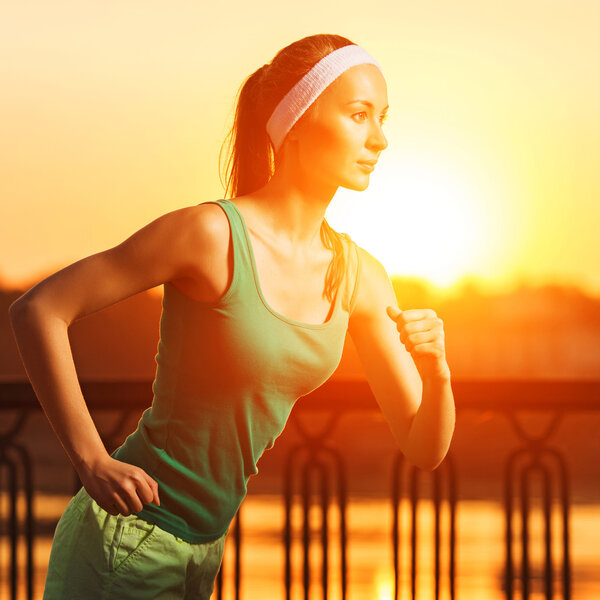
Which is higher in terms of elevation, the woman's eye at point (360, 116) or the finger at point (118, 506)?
the woman's eye at point (360, 116)

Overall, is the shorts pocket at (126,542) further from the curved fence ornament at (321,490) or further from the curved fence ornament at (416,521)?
the curved fence ornament at (416,521)

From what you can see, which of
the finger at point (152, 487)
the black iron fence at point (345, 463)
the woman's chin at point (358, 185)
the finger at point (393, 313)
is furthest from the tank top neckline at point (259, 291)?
the black iron fence at point (345, 463)

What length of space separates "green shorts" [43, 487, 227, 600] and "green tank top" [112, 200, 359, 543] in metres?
0.03

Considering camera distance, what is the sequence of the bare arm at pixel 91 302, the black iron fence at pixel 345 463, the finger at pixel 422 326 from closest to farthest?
the bare arm at pixel 91 302 < the finger at pixel 422 326 < the black iron fence at pixel 345 463

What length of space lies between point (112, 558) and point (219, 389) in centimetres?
37

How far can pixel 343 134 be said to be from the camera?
197 centimetres

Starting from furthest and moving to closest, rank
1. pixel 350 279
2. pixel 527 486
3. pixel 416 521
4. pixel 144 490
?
pixel 527 486
pixel 416 521
pixel 350 279
pixel 144 490

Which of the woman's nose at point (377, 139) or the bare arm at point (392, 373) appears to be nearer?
the woman's nose at point (377, 139)

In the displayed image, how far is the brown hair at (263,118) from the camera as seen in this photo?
2.08 meters

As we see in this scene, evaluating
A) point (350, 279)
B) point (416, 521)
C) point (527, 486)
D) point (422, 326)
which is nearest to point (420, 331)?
point (422, 326)

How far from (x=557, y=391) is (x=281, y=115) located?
189cm

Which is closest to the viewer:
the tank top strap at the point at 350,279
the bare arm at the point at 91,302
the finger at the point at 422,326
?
the bare arm at the point at 91,302

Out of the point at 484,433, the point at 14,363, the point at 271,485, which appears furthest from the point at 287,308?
the point at 14,363

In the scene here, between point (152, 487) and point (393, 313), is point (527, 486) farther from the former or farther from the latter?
point (152, 487)
